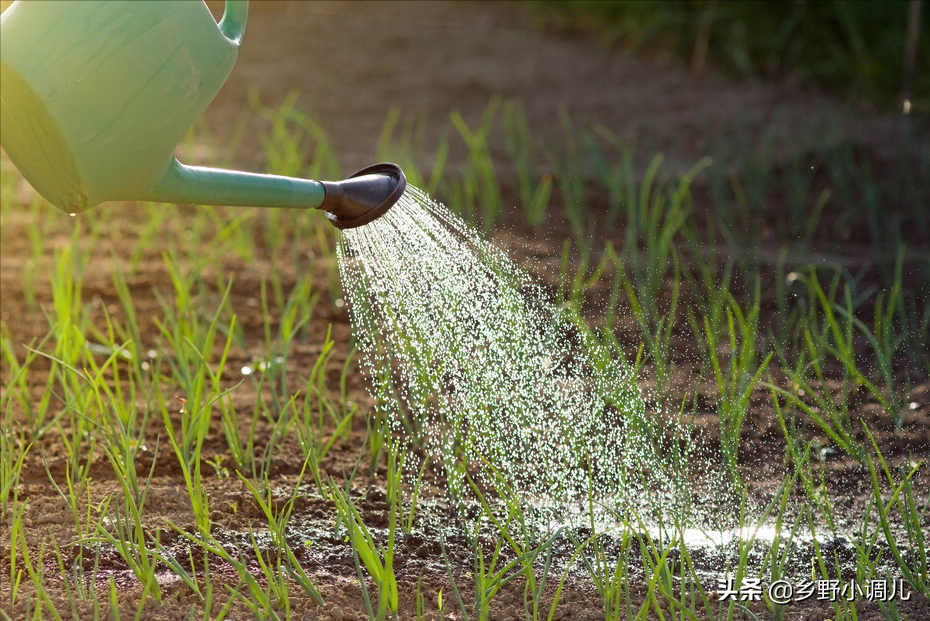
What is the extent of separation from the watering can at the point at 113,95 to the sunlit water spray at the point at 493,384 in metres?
0.53

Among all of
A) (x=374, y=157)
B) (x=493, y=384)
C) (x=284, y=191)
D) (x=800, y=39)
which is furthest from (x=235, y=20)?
(x=800, y=39)

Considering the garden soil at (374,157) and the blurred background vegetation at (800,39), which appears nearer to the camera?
the garden soil at (374,157)

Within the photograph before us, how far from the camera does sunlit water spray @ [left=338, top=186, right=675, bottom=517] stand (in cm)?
200

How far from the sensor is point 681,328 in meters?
2.69

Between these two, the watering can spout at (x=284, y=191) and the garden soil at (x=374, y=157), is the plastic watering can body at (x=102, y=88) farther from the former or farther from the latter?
the garden soil at (x=374, y=157)

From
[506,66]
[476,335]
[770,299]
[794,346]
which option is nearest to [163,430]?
[476,335]

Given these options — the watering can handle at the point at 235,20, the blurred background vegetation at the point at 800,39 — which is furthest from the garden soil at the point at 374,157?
the watering can handle at the point at 235,20

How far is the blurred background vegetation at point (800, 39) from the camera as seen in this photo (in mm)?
4828

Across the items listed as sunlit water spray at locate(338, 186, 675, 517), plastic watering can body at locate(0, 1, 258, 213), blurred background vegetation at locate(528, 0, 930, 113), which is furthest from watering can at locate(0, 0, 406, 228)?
blurred background vegetation at locate(528, 0, 930, 113)

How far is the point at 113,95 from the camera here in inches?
49.9

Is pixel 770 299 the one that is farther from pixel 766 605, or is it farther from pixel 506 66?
pixel 506 66

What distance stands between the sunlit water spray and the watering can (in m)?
0.53

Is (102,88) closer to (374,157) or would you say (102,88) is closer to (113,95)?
(113,95)

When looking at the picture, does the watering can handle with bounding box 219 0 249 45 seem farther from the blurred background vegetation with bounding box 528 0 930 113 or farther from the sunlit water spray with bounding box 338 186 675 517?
the blurred background vegetation with bounding box 528 0 930 113
